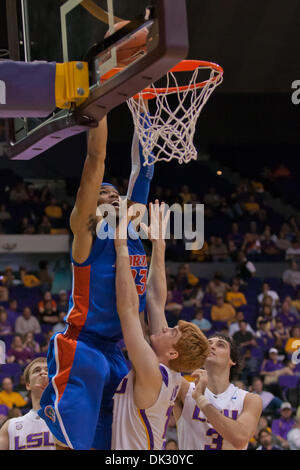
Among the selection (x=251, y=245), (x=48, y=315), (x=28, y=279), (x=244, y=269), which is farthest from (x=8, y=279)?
(x=251, y=245)

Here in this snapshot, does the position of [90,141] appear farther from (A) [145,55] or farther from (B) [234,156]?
(B) [234,156]

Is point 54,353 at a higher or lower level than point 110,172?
lower

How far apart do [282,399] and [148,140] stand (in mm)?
5516

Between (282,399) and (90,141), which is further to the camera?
(282,399)

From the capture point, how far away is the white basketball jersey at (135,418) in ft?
11.0

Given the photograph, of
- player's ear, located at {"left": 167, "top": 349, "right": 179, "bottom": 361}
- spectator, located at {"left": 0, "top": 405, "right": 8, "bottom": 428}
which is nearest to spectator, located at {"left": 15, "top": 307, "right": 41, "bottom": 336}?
spectator, located at {"left": 0, "top": 405, "right": 8, "bottom": 428}

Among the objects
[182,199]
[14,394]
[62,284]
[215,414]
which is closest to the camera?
[215,414]

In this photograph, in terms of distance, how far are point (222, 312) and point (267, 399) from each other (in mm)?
2061

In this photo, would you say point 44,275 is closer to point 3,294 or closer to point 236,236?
point 3,294

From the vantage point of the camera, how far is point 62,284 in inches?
432

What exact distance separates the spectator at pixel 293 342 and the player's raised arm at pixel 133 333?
21.5 ft

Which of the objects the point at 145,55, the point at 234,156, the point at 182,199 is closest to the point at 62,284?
the point at 182,199

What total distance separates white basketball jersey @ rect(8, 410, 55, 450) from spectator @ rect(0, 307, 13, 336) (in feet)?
15.1

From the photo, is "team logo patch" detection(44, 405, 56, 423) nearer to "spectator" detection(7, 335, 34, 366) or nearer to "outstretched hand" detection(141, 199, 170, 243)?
"outstretched hand" detection(141, 199, 170, 243)
